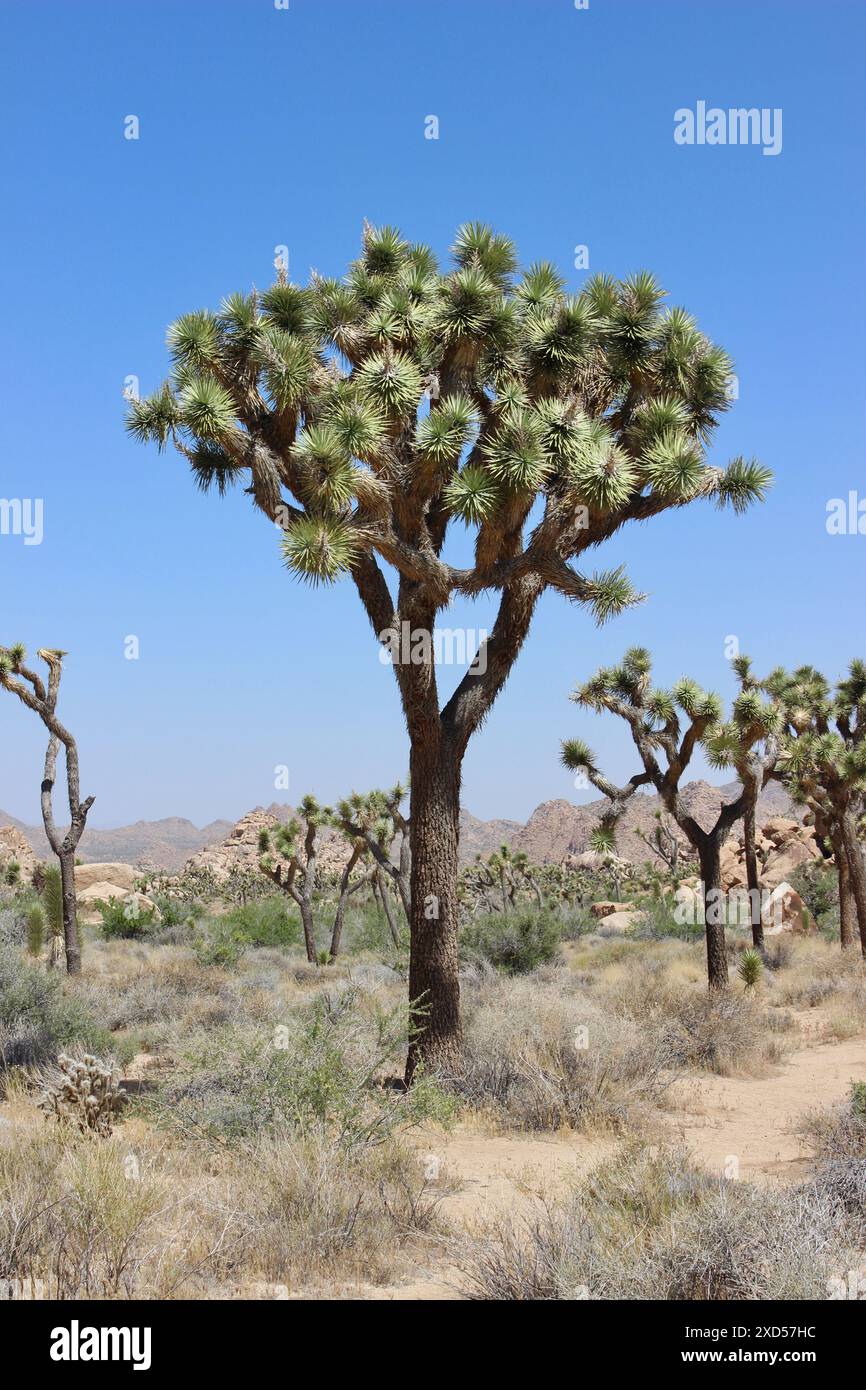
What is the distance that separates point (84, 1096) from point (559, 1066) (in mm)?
4135

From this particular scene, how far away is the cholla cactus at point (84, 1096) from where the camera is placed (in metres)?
7.66

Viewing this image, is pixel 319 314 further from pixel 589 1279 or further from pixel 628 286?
pixel 589 1279

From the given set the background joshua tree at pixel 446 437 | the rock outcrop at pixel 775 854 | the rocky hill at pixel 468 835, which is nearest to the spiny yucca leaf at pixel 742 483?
the background joshua tree at pixel 446 437

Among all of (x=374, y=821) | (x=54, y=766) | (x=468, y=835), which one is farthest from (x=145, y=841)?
(x=54, y=766)

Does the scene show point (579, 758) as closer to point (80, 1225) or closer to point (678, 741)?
point (678, 741)

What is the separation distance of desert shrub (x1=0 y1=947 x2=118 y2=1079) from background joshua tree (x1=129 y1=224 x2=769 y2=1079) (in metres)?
3.50

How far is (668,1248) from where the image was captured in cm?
453

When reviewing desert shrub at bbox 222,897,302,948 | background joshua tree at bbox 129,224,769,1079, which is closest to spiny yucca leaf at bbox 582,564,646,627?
background joshua tree at bbox 129,224,769,1079

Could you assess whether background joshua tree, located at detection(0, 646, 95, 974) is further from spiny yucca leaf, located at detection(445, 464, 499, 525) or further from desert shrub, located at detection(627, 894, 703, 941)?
desert shrub, located at detection(627, 894, 703, 941)

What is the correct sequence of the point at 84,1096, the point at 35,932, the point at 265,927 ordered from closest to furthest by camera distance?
the point at 84,1096
the point at 35,932
the point at 265,927

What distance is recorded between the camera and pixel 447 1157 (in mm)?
8227

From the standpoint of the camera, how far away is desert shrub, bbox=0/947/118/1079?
33.5ft
